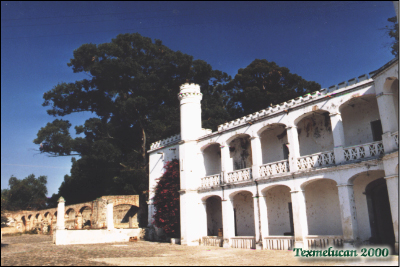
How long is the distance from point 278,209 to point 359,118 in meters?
6.72

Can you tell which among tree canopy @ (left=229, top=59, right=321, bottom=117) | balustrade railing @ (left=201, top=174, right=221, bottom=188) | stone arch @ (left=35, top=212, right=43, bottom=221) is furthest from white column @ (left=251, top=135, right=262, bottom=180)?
stone arch @ (left=35, top=212, right=43, bottom=221)

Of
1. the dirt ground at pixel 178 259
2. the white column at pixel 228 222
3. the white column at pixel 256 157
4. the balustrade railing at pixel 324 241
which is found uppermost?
the white column at pixel 256 157

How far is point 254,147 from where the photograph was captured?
18188 millimetres

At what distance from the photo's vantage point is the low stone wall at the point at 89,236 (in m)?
21.7

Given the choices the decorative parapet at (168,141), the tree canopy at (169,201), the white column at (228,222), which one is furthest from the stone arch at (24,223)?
the white column at (228,222)

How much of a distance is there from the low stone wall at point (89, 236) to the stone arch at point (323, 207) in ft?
44.7

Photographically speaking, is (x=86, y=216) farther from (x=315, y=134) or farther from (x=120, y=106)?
(x=315, y=134)

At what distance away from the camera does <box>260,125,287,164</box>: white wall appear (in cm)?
1895

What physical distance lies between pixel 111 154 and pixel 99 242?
13457mm

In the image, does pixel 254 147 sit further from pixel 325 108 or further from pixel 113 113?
pixel 113 113

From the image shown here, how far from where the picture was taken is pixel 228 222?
1892 centimetres

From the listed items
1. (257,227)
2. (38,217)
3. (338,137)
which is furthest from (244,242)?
(38,217)

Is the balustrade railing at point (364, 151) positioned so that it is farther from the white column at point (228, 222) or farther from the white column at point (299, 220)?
the white column at point (228, 222)

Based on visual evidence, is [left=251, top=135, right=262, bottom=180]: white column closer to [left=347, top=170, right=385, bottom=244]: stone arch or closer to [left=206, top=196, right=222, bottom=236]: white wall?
[left=347, top=170, right=385, bottom=244]: stone arch
